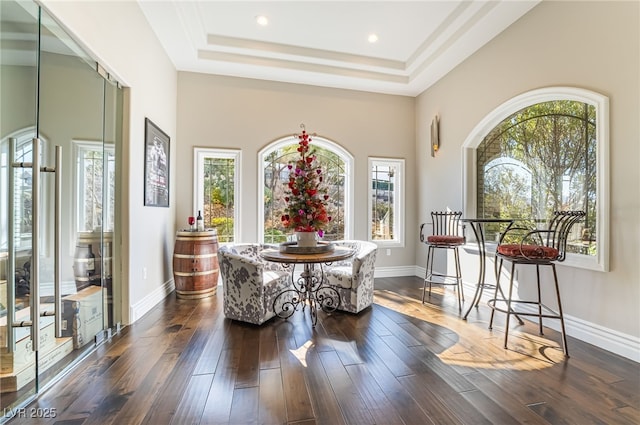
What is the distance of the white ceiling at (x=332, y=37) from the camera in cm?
324

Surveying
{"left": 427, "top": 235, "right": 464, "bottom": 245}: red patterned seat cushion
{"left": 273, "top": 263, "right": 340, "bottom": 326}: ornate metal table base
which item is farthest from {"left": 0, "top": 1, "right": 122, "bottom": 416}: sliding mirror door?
{"left": 427, "top": 235, "right": 464, "bottom": 245}: red patterned seat cushion

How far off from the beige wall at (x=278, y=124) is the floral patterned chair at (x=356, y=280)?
66.1 inches

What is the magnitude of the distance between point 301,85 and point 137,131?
264cm

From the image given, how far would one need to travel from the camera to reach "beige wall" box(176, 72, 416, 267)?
172 inches

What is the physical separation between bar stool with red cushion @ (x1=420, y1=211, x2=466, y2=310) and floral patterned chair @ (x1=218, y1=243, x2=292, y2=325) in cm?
187

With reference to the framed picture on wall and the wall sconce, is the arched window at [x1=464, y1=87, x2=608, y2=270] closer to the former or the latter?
the wall sconce

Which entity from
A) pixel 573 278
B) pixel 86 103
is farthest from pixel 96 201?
pixel 573 278

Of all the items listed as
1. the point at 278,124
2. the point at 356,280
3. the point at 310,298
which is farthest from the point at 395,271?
the point at 278,124

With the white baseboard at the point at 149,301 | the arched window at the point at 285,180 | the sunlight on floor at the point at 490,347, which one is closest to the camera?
the sunlight on floor at the point at 490,347

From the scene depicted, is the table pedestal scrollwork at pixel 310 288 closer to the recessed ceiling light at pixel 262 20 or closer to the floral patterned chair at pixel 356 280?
the floral patterned chair at pixel 356 280

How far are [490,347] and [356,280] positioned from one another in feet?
4.23

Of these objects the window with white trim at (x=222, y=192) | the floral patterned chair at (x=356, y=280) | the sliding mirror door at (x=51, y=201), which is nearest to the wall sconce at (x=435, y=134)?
the floral patterned chair at (x=356, y=280)

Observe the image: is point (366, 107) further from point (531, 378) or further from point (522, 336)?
point (531, 378)

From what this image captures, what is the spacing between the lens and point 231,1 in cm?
319
